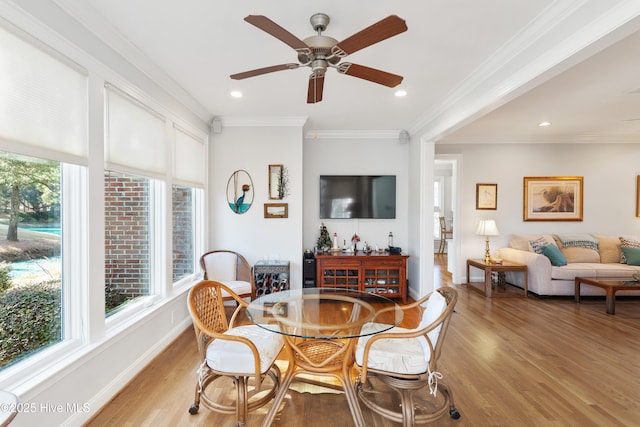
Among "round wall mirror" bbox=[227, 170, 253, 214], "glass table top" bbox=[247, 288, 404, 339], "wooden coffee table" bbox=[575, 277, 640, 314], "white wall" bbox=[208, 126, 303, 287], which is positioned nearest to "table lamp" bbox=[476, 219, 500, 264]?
"wooden coffee table" bbox=[575, 277, 640, 314]

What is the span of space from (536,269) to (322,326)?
419 centimetres

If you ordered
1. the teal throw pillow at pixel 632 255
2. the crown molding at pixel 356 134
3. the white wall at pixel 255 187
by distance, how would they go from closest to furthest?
the white wall at pixel 255 187 → the teal throw pillow at pixel 632 255 → the crown molding at pixel 356 134

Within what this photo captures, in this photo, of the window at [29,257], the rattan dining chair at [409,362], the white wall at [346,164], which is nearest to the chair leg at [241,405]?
the rattan dining chair at [409,362]

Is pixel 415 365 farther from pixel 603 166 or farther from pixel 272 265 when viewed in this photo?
pixel 603 166

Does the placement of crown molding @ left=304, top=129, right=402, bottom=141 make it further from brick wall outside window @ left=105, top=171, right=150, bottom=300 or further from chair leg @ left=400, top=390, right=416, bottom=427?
chair leg @ left=400, top=390, right=416, bottom=427

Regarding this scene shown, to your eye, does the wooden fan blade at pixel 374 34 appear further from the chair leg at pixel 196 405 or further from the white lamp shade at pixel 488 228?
the white lamp shade at pixel 488 228

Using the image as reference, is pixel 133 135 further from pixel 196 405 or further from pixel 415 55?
pixel 415 55

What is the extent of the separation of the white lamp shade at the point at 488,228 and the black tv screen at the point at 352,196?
5.78ft

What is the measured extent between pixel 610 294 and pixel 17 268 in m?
5.88

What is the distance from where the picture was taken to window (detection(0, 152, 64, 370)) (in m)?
1.60

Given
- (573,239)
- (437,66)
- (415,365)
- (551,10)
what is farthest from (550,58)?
(573,239)

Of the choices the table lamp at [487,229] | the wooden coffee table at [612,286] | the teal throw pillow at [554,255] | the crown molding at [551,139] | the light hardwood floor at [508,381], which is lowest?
the light hardwood floor at [508,381]

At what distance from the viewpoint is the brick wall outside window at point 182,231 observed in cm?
340

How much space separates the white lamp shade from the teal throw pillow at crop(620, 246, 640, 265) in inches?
72.9
